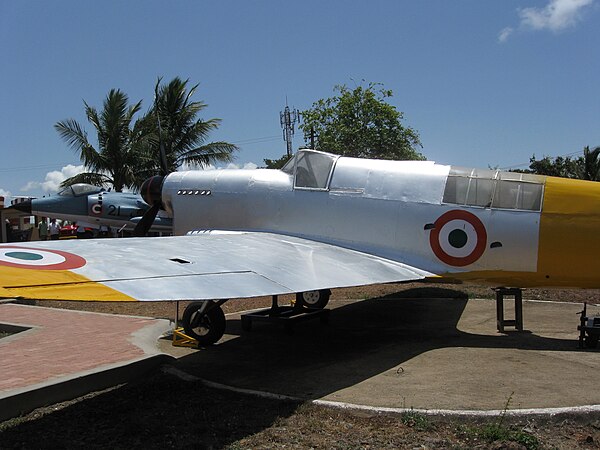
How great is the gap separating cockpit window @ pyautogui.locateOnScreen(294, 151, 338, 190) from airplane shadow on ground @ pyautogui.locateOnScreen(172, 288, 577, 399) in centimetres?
255

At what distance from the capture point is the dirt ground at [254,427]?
459cm

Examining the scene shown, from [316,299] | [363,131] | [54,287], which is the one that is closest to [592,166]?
[363,131]

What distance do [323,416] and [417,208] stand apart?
414cm

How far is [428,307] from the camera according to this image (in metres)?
11.8

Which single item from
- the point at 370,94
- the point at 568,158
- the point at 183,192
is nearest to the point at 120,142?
the point at 370,94

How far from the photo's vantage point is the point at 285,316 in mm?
9586

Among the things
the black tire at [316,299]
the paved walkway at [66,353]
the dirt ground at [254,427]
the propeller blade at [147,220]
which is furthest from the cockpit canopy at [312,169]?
the dirt ground at [254,427]

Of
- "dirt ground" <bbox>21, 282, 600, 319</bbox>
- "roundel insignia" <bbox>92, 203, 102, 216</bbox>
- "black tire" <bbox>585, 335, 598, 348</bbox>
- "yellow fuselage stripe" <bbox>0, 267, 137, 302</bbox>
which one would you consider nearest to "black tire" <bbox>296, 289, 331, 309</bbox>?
"dirt ground" <bbox>21, 282, 600, 319</bbox>

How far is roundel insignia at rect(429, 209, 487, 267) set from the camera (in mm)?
8117

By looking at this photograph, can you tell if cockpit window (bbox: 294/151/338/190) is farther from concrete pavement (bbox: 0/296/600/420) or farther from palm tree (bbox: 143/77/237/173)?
palm tree (bbox: 143/77/237/173)

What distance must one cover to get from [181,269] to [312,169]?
4.17 meters

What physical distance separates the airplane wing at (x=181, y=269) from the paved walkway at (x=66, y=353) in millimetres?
1479

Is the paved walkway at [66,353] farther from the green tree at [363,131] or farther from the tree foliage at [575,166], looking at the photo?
the tree foliage at [575,166]

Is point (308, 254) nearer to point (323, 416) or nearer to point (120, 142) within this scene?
point (323, 416)
